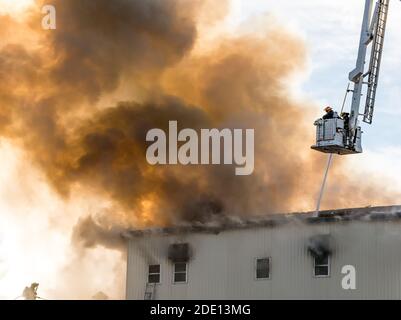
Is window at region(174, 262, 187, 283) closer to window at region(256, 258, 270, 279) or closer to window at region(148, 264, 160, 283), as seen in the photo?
window at region(148, 264, 160, 283)

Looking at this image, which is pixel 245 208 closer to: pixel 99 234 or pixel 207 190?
pixel 207 190

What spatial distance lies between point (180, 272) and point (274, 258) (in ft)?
17.6

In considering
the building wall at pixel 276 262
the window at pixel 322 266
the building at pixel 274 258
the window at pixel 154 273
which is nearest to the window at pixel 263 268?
the building at pixel 274 258

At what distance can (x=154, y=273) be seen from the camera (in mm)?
48469

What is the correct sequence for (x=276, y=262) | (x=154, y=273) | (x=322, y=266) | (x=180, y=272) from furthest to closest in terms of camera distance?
(x=154, y=273)
(x=180, y=272)
(x=276, y=262)
(x=322, y=266)

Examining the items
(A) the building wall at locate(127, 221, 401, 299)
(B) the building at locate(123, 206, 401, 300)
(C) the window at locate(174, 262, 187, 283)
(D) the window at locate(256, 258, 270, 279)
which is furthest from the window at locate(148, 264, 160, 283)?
(D) the window at locate(256, 258, 270, 279)

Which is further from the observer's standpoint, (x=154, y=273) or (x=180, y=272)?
(x=154, y=273)

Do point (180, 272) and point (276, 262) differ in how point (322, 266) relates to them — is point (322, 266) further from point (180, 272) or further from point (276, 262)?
point (180, 272)

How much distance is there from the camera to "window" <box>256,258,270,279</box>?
4416cm

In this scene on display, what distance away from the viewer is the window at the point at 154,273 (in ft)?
159

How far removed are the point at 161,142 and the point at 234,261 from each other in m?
11.0

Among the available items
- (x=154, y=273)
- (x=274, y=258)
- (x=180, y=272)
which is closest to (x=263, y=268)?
(x=274, y=258)

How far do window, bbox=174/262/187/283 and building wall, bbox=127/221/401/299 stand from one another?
0.90 ft

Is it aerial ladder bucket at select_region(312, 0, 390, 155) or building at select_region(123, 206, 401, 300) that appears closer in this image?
building at select_region(123, 206, 401, 300)
